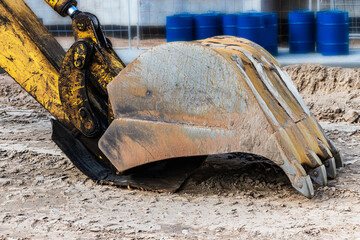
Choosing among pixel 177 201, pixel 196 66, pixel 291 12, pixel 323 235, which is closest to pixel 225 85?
pixel 196 66

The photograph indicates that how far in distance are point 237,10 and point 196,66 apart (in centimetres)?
591

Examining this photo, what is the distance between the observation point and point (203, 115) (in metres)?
3.64

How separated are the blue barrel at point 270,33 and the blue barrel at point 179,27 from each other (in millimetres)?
1191

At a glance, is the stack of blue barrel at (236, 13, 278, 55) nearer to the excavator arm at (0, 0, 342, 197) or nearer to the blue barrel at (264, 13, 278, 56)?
the blue barrel at (264, 13, 278, 56)

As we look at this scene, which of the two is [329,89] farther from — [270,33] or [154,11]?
[154,11]

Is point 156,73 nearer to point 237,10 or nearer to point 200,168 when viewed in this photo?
point 200,168

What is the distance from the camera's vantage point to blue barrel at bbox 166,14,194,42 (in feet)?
28.7

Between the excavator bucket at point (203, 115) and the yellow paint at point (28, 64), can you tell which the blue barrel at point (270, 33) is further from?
the yellow paint at point (28, 64)

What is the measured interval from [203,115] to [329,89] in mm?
3986

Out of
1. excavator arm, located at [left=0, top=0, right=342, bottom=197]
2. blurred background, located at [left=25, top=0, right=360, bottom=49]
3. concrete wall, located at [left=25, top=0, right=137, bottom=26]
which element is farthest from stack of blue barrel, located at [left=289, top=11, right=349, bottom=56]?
excavator arm, located at [left=0, top=0, right=342, bottom=197]

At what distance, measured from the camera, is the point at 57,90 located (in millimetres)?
4145

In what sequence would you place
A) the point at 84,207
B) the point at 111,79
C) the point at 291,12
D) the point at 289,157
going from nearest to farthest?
the point at 289,157 < the point at 84,207 < the point at 111,79 < the point at 291,12

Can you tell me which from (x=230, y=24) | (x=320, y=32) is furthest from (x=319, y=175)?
(x=320, y=32)

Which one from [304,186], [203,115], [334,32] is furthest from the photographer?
[334,32]
